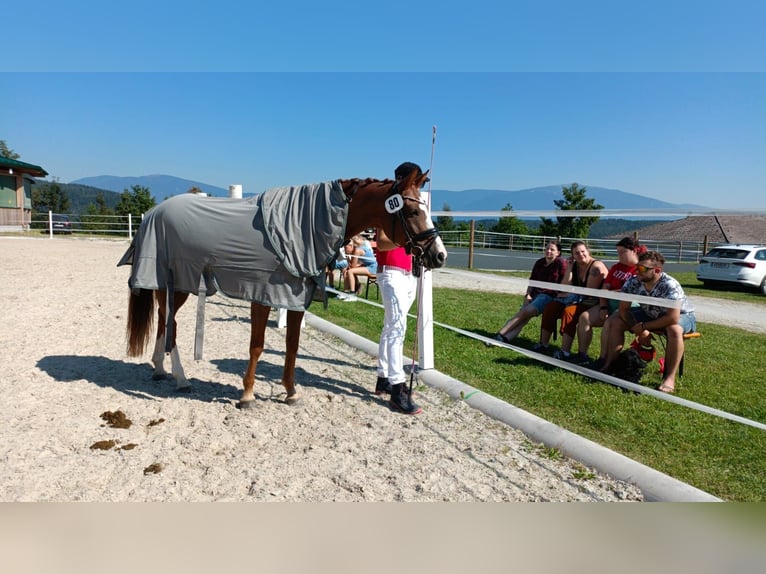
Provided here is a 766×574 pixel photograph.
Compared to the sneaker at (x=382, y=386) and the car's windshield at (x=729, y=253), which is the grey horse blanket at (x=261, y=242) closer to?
the sneaker at (x=382, y=386)

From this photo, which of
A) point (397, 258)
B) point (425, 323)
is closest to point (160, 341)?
point (397, 258)

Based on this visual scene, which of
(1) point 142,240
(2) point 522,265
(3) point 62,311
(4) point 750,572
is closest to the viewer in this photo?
(4) point 750,572

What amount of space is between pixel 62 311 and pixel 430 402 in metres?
5.61

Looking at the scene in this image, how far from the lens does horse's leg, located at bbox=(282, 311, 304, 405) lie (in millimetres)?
3703

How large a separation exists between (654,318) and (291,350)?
3.19m

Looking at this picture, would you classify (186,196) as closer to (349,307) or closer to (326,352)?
(326,352)

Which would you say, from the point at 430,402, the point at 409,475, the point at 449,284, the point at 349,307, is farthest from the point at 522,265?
the point at 409,475

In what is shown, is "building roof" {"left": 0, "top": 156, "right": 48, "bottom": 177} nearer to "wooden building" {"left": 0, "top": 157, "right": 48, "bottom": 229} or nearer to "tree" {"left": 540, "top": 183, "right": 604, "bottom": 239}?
"wooden building" {"left": 0, "top": 157, "right": 48, "bottom": 229}

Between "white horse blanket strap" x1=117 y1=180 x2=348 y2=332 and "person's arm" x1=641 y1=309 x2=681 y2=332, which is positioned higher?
"white horse blanket strap" x1=117 y1=180 x2=348 y2=332

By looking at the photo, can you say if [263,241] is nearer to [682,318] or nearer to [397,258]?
[397,258]

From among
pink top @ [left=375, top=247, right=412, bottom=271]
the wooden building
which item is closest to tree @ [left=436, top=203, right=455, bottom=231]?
Answer: pink top @ [left=375, top=247, right=412, bottom=271]

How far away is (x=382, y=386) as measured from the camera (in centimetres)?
418

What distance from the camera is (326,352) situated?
5.59m

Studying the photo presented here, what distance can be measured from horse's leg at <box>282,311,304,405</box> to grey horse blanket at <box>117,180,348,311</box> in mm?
239
